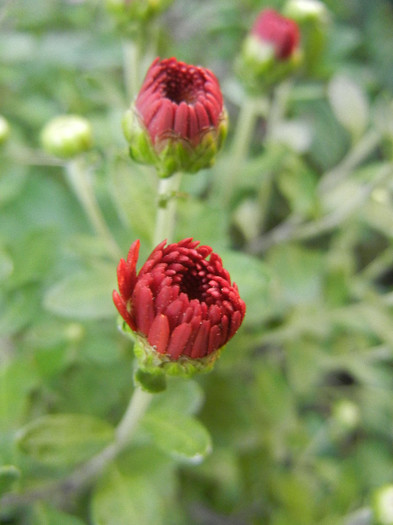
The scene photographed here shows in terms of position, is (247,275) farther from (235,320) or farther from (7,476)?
(7,476)

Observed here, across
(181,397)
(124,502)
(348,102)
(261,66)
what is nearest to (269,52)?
(261,66)

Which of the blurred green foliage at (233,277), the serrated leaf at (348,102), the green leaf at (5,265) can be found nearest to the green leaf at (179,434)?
the blurred green foliage at (233,277)

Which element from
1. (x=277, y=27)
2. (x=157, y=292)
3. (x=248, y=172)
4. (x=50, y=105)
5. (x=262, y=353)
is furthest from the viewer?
(x=262, y=353)

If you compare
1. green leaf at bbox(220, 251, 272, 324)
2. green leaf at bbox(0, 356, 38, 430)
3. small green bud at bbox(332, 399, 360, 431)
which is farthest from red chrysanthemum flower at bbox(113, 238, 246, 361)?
small green bud at bbox(332, 399, 360, 431)

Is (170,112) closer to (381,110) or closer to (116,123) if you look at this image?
(116,123)

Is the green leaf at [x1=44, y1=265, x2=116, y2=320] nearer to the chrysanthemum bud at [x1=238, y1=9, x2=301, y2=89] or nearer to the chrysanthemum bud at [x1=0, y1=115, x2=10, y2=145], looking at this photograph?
the chrysanthemum bud at [x1=0, y1=115, x2=10, y2=145]

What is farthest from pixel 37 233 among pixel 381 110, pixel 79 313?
pixel 381 110
